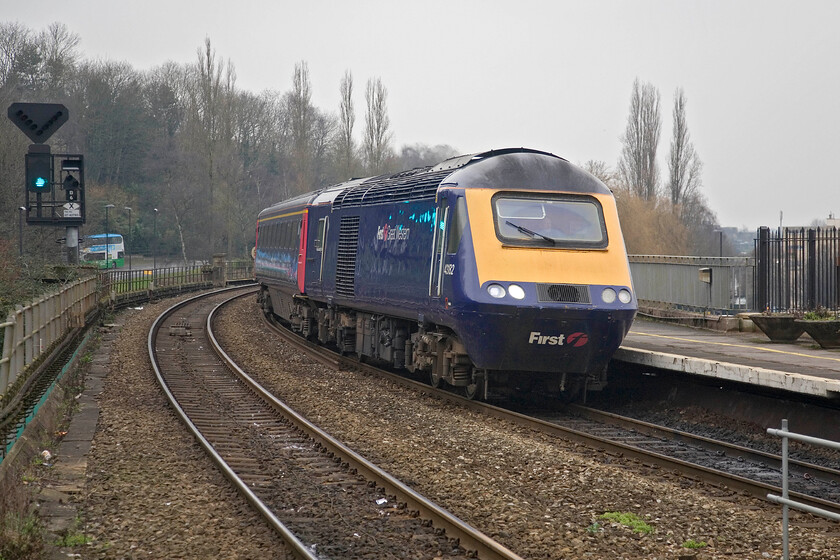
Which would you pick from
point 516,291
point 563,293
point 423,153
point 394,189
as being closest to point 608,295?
point 563,293

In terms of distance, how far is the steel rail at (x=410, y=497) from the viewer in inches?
258

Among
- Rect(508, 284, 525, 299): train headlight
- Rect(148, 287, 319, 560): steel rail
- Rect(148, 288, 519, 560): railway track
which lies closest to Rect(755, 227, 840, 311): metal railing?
Rect(508, 284, 525, 299): train headlight

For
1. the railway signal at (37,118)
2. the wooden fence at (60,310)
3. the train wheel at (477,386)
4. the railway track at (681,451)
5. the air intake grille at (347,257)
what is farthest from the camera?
the railway signal at (37,118)

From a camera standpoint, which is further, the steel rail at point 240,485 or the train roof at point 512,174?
the train roof at point 512,174

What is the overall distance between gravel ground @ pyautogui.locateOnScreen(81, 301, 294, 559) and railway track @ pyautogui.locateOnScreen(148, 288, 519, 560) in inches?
7.0

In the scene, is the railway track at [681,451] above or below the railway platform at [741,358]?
below

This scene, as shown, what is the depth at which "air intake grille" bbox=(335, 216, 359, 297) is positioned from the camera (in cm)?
1742

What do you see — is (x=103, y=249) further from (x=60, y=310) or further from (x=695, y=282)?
(x=695, y=282)

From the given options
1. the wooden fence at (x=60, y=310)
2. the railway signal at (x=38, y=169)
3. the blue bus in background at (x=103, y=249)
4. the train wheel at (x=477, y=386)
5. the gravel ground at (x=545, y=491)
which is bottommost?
the gravel ground at (x=545, y=491)

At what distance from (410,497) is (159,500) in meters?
2.28

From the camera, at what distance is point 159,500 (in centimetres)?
838

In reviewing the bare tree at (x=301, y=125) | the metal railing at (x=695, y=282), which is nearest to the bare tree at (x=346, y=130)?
the bare tree at (x=301, y=125)

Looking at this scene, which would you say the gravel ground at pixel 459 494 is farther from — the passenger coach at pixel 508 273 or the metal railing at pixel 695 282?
the metal railing at pixel 695 282

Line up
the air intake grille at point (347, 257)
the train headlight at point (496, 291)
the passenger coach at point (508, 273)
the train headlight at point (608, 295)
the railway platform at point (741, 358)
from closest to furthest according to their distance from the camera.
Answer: the railway platform at point (741, 358) → the train headlight at point (496, 291) → the passenger coach at point (508, 273) → the train headlight at point (608, 295) → the air intake grille at point (347, 257)
